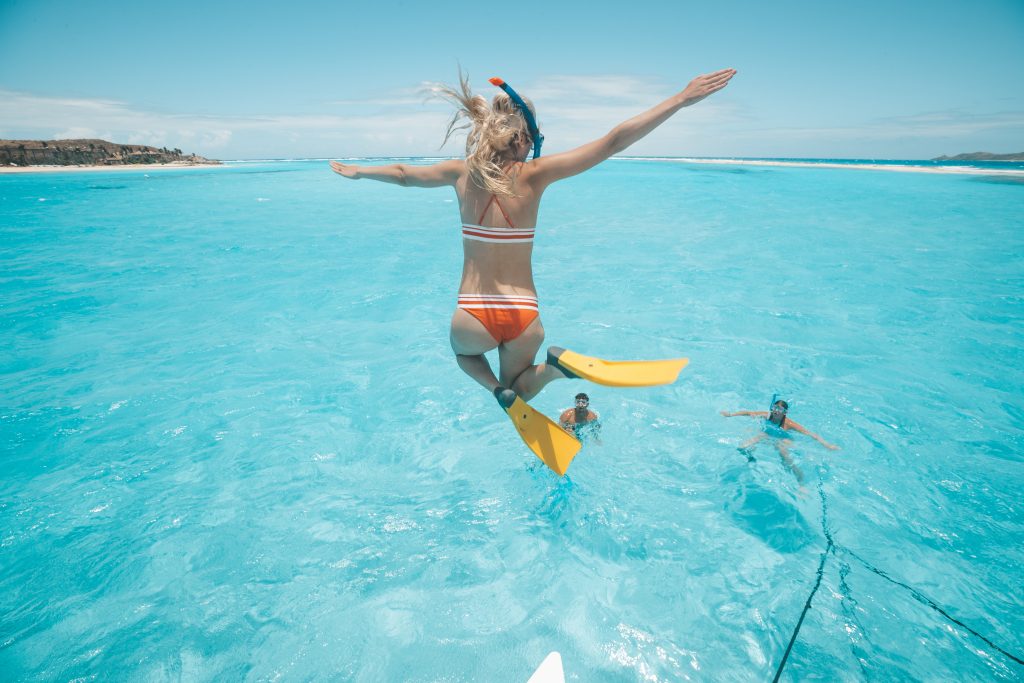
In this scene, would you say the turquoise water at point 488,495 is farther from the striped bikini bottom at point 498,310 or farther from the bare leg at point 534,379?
the striped bikini bottom at point 498,310

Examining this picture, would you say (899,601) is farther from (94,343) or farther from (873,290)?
(94,343)

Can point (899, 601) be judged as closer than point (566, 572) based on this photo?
Yes

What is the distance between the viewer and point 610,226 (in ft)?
66.6

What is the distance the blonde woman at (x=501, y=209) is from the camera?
116 inches

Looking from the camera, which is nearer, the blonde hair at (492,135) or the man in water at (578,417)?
the blonde hair at (492,135)

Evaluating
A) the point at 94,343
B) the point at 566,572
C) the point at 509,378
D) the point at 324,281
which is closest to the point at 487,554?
the point at 566,572

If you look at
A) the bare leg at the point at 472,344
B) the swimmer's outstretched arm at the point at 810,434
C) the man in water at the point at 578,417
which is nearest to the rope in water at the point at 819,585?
the swimmer's outstretched arm at the point at 810,434

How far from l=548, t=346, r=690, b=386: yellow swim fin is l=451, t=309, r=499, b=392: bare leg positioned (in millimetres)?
477

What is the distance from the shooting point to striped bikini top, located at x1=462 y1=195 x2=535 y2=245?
3002 mm

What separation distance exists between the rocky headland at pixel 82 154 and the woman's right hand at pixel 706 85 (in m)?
86.5

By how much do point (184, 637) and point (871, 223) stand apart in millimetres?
27366

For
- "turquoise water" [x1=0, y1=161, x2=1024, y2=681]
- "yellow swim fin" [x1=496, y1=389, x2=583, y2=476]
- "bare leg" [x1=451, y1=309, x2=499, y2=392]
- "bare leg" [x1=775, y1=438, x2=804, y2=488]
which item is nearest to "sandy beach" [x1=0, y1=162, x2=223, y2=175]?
"turquoise water" [x1=0, y1=161, x2=1024, y2=681]

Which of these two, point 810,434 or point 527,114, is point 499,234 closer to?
point 527,114

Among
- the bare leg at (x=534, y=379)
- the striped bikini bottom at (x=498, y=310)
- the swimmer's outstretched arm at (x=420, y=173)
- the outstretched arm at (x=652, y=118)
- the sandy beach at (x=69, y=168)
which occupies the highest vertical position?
the outstretched arm at (x=652, y=118)
